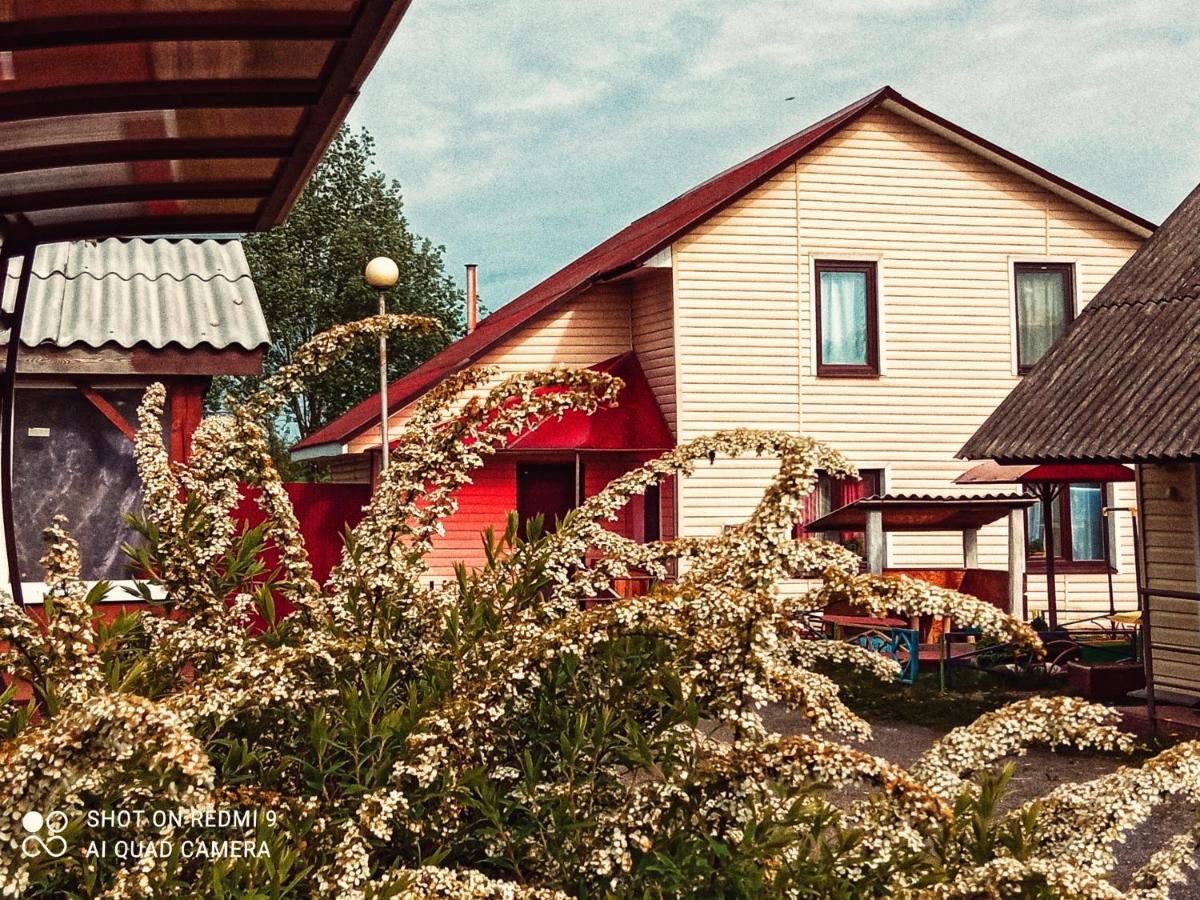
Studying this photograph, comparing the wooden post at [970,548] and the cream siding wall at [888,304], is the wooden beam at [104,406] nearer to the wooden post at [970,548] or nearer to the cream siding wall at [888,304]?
the cream siding wall at [888,304]

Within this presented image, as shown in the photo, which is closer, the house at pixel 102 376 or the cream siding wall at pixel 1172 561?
the house at pixel 102 376

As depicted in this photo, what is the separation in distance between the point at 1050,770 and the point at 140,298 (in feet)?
25.9

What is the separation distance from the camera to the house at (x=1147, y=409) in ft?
39.0

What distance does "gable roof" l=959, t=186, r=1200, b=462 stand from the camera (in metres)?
11.6

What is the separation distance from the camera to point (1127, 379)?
12555mm

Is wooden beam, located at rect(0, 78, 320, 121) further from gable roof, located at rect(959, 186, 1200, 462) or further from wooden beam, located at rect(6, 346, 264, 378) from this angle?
gable roof, located at rect(959, 186, 1200, 462)

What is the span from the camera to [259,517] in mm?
15492

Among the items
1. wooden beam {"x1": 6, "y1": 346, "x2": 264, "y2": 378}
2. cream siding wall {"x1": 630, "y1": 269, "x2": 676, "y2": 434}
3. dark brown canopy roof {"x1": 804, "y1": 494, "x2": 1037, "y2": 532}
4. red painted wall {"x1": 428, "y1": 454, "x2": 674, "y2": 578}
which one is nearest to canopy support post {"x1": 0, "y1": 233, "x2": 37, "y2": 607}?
wooden beam {"x1": 6, "y1": 346, "x2": 264, "y2": 378}

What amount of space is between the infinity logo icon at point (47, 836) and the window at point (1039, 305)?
65.4 feet

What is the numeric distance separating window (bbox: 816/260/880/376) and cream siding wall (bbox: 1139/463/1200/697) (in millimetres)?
7674

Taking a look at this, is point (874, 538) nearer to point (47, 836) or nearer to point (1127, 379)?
point (1127, 379)

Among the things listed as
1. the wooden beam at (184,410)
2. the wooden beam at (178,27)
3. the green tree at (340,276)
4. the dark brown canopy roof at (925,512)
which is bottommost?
the dark brown canopy roof at (925,512)

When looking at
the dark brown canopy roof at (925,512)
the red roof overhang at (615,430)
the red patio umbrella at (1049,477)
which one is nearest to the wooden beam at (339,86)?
the red patio umbrella at (1049,477)

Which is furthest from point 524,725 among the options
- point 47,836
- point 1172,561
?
point 1172,561
